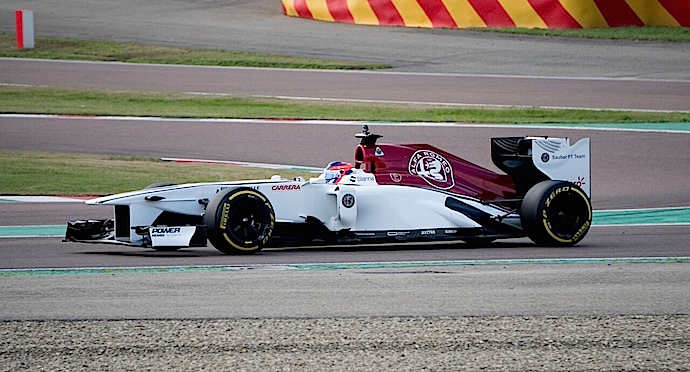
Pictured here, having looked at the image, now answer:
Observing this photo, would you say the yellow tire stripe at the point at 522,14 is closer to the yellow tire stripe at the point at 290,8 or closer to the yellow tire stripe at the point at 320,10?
the yellow tire stripe at the point at 320,10

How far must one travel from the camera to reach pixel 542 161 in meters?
12.3

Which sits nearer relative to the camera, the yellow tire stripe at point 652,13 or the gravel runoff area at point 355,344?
the gravel runoff area at point 355,344

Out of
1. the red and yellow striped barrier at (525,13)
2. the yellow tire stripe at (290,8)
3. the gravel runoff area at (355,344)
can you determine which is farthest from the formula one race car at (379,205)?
the yellow tire stripe at (290,8)

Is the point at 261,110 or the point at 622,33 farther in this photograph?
the point at 622,33

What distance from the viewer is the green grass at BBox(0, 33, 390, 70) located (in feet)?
90.4

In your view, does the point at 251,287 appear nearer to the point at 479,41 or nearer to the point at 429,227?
the point at 429,227

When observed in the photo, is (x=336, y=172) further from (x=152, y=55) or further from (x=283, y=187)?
(x=152, y=55)

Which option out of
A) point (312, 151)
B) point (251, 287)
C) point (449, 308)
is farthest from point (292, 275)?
point (312, 151)

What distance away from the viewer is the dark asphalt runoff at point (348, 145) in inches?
348

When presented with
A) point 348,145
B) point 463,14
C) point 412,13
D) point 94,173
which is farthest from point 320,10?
point 94,173

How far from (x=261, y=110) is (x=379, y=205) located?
1114 cm

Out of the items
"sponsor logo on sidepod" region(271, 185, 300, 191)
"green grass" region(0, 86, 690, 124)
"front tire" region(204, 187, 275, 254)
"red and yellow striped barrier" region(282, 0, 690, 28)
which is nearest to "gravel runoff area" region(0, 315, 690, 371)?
"front tire" region(204, 187, 275, 254)

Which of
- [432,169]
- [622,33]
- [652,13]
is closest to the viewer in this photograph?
[432,169]

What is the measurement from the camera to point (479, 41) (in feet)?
96.9
